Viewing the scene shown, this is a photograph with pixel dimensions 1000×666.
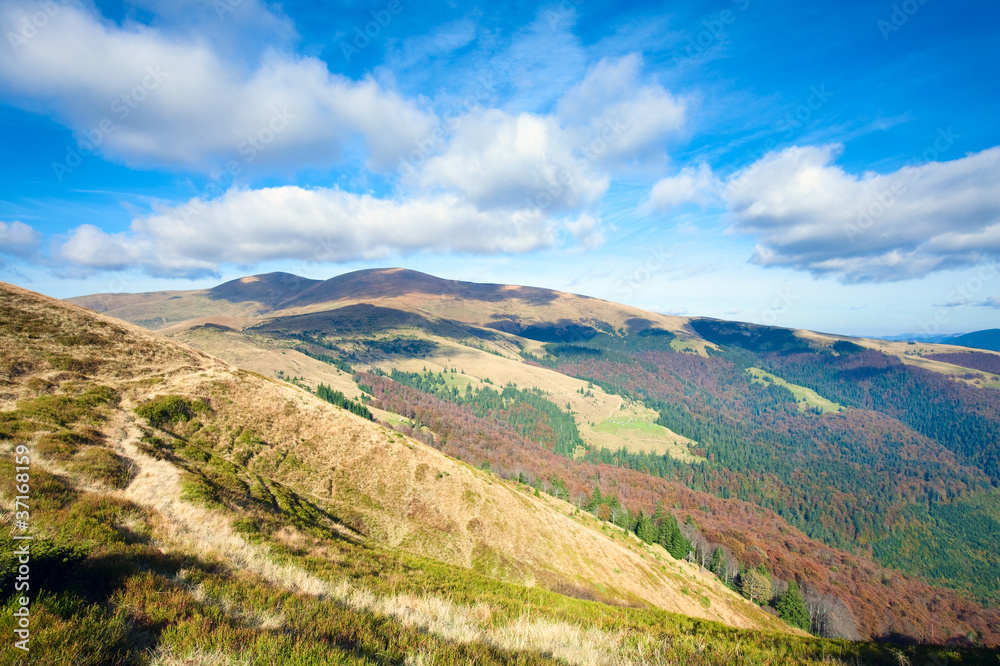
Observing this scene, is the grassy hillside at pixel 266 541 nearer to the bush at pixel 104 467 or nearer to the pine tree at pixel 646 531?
the bush at pixel 104 467

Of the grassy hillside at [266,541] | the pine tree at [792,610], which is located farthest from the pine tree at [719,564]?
the grassy hillside at [266,541]

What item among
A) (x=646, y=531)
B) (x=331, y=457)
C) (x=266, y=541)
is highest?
(x=266, y=541)

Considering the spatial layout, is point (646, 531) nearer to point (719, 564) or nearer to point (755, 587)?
point (755, 587)

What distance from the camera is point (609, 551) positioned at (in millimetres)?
51812

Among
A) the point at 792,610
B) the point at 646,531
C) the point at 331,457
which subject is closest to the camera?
the point at 331,457

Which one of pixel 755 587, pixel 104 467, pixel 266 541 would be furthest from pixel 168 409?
pixel 755 587

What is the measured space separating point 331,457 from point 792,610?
98.1 metres

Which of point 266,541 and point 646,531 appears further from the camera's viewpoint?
point 646,531

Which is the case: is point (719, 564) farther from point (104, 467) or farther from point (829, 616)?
point (104, 467)

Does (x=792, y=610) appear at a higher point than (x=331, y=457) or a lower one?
lower

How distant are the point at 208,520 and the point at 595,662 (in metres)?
18.3

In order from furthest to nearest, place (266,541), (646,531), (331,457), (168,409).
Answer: (646,531), (331,457), (168,409), (266,541)

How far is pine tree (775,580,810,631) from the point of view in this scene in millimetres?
75188

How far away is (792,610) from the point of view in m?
75.8
